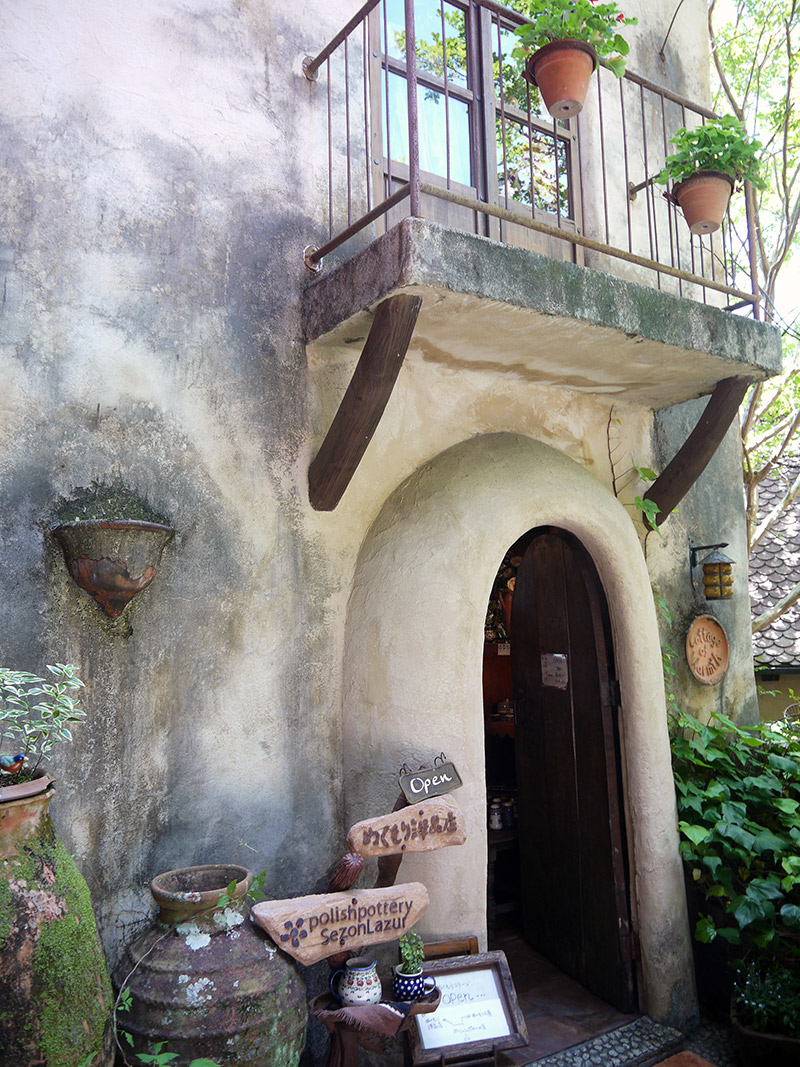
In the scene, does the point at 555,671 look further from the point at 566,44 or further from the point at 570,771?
the point at 566,44

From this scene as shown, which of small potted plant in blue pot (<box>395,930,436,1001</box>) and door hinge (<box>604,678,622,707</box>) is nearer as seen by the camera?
small potted plant in blue pot (<box>395,930,436,1001</box>)

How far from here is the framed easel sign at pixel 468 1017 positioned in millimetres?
3039

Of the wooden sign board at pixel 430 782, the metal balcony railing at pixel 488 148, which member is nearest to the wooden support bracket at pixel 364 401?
the metal balcony railing at pixel 488 148

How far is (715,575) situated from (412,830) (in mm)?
2863

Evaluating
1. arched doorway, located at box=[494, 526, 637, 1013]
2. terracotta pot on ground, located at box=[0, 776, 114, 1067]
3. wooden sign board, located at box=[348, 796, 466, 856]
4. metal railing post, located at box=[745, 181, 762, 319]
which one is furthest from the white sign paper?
metal railing post, located at box=[745, 181, 762, 319]

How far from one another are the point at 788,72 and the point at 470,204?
19.4ft

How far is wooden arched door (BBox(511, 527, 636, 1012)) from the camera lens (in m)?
4.16

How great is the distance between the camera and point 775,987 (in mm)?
3613

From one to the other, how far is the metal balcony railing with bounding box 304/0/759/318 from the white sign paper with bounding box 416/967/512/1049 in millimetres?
3145

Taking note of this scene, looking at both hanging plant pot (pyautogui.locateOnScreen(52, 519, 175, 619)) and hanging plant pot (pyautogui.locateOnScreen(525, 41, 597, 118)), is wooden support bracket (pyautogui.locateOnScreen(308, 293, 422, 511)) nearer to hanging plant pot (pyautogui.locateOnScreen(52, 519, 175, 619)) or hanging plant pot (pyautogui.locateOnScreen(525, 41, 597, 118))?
hanging plant pot (pyautogui.locateOnScreen(52, 519, 175, 619))

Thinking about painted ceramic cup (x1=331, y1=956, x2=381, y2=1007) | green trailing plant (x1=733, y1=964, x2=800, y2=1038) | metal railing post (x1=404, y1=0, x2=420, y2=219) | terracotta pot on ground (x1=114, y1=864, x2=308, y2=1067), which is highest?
metal railing post (x1=404, y1=0, x2=420, y2=219)

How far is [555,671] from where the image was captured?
15.2ft

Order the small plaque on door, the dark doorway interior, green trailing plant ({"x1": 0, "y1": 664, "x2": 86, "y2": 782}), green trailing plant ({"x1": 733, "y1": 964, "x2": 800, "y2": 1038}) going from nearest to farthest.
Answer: green trailing plant ({"x1": 0, "y1": 664, "x2": 86, "y2": 782}) < green trailing plant ({"x1": 733, "y1": 964, "x2": 800, "y2": 1038}) < the dark doorway interior < the small plaque on door

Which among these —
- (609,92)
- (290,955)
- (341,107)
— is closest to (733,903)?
(290,955)
